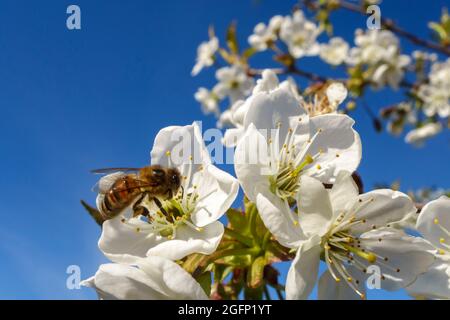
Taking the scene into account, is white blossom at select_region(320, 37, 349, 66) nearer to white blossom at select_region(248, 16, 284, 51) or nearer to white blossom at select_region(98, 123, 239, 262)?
white blossom at select_region(248, 16, 284, 51)

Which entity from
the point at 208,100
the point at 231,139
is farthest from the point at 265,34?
the point at 231,139

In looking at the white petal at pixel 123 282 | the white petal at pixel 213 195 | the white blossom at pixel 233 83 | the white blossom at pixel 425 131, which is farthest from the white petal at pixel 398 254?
the white blossom at pixel 425 131

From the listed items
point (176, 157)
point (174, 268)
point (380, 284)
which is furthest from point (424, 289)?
point (176, 157)

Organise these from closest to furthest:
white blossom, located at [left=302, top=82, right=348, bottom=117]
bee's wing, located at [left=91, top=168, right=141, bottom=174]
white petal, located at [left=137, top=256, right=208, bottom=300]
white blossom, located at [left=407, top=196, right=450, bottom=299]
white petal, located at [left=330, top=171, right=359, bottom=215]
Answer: white petal, located at [left=137, top=256, right=208, bottom=300] → white petal, located at [left=330, top=171, right=359, bottom=215] → white blossom, located at [left=407, top=196, right=450, bottom=299] → bee's wing, located at [left=91, top=168, right=141, bottom=174] → white blossom, located at [left=302, top=82, right=348, bottom=117]

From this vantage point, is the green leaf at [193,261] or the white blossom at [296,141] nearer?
the green leaf at [193,261]

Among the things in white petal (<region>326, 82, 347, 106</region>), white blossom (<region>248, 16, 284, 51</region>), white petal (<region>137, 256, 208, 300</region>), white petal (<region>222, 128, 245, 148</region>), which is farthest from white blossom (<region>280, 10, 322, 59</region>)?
white petal (<region>137, 256, 208, 300</region>)

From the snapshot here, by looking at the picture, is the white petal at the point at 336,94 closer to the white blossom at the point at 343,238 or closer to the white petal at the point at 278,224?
the white blossom at the point at 343,238
